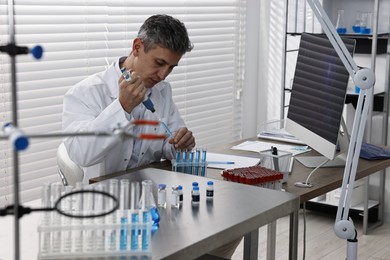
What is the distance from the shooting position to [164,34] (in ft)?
8.03

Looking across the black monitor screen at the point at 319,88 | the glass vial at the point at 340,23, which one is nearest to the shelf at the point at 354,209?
the glass vial at the point at 340,23

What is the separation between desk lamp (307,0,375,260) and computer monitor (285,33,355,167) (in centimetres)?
37

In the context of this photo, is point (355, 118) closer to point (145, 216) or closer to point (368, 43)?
point (145, 216)

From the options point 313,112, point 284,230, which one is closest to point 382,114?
point 284,230

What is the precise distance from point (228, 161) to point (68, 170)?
0.61 meters

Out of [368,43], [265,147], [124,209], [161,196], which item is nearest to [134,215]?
[124,209]

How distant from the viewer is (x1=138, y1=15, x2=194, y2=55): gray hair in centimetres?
245

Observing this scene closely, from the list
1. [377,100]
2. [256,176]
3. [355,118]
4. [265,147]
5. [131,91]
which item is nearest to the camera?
[355,118]

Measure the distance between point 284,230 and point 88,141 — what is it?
6.62ft

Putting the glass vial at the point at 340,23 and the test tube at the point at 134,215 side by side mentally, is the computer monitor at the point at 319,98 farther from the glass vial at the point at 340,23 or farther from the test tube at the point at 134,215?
the glass vial at the point at 340,23

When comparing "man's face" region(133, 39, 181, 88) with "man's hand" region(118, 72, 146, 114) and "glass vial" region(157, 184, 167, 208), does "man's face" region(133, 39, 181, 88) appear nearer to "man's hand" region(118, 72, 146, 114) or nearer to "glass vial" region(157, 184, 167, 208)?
"man's hand" region(118, 72, 146, 114)

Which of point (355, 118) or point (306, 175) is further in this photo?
point (306, 175)

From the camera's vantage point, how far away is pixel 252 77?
4684 mm

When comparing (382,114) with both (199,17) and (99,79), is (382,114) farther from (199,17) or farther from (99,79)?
(99,79)
